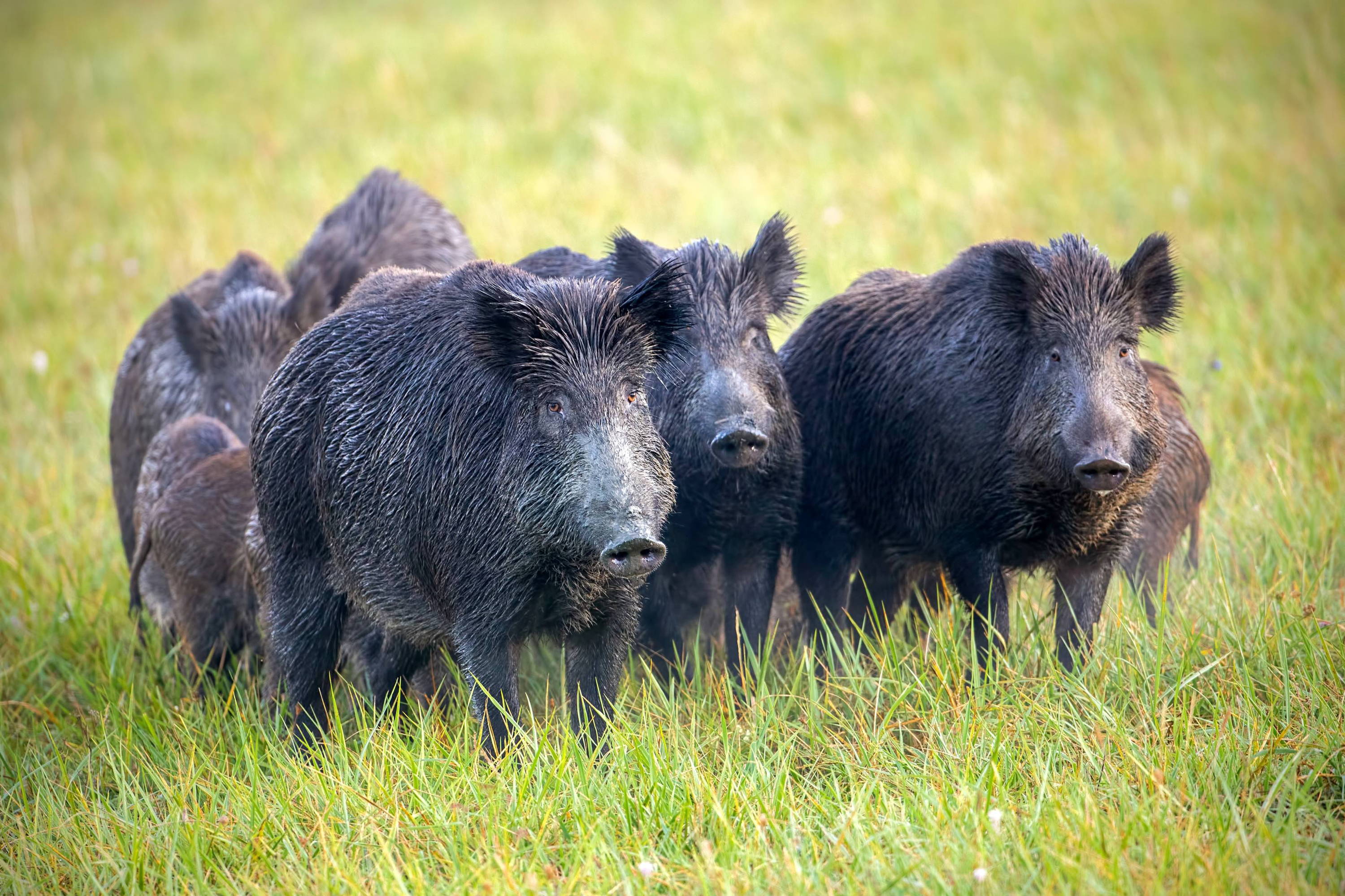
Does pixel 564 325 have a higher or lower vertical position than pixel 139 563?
higher

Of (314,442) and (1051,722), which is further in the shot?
(314,442)

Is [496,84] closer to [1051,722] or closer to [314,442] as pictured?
[314,442]

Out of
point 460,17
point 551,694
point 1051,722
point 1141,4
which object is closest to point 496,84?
point 460,17

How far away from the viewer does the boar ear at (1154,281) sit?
452 cm

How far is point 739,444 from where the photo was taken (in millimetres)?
4277

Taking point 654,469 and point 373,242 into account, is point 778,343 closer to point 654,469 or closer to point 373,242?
point 373,242

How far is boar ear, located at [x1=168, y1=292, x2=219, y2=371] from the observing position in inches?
238

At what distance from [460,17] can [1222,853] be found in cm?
1451

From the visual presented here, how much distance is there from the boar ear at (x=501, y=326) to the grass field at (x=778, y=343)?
1.11 metres

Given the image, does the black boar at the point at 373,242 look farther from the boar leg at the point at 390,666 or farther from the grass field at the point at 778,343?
the boar leg at the point at 390,666

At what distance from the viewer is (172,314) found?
6176 millimetres

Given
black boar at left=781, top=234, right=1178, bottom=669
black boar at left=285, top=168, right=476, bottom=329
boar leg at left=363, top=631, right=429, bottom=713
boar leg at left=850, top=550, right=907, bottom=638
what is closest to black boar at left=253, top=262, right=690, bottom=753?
boar leg at left=363, top=631, right=429, bottom=713

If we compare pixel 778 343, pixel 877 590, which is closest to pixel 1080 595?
pixel 877 590

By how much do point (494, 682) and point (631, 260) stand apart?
5.65ft
